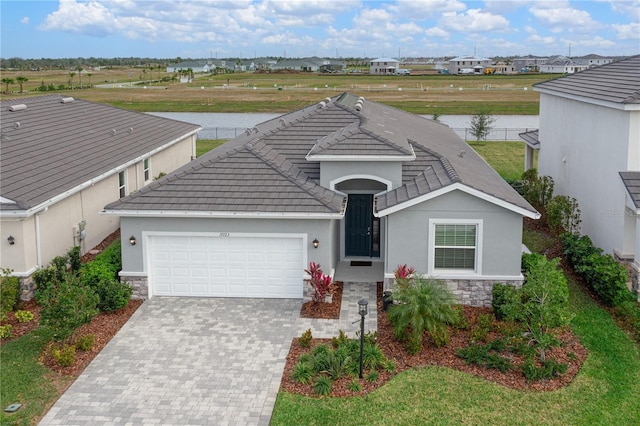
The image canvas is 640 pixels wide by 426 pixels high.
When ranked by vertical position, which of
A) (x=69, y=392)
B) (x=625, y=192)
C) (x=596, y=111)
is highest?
(x=596, y=111)

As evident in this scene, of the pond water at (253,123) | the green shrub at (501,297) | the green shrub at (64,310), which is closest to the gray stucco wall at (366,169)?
the green shrub at (501,297)

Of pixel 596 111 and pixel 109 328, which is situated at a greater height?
pixel 596 111

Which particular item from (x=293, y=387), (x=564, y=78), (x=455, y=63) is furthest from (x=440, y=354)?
(x=455, y=63)

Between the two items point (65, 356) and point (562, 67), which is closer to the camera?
point (65, 356)

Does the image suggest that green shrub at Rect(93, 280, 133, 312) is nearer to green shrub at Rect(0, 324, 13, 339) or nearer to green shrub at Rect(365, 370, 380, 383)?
green shrub at Rect(0, 324, 13, 339)

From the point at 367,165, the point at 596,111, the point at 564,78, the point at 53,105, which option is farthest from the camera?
the point at 53,105

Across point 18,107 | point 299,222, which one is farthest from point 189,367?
point 18,107

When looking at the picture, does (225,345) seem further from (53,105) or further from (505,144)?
(505,144)

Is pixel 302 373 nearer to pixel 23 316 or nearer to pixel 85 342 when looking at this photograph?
pixel 85 342

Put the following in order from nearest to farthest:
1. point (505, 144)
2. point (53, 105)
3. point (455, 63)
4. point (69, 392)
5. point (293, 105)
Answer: point (69, 392)
point (53, 105)
point (505, 144)
point (293, 105)
point (455, 63)
